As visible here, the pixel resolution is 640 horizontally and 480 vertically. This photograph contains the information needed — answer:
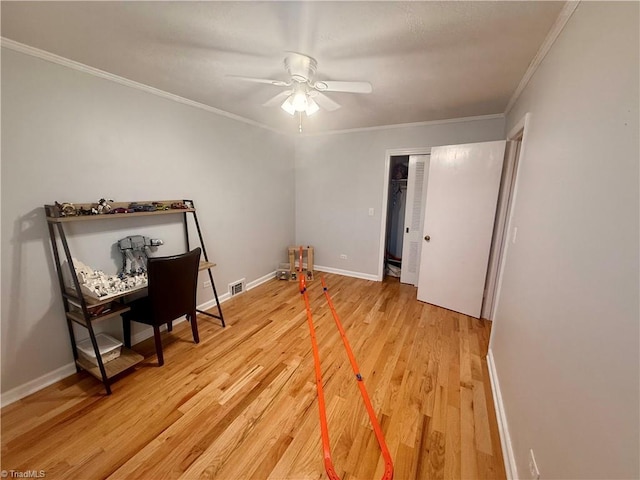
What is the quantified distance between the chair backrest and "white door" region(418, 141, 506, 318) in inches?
109

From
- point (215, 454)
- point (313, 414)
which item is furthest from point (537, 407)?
point (215, 454)

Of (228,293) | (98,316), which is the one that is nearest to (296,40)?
(98,316)

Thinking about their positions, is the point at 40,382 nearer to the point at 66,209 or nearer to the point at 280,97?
the point at 66,209

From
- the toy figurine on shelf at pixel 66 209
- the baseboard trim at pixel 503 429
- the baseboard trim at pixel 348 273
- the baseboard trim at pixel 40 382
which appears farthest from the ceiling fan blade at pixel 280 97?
the baseboard trim at pixel 348 273

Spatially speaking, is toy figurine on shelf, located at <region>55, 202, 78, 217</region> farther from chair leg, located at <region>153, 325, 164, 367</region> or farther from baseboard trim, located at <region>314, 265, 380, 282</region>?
baseboard trim, located at <region>314, 265, 380, 282</region>

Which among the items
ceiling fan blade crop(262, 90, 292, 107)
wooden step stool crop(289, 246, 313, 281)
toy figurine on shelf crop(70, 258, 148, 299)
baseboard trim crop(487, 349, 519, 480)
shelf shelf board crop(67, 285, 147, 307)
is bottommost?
baseboard trim crop(487, 349, 519, 480)

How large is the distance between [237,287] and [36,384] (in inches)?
76.3

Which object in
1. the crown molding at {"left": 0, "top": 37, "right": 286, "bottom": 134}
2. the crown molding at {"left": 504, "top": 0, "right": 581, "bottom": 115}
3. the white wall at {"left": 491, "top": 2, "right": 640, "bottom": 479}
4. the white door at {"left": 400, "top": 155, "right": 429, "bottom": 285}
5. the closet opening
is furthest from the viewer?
the closet opening

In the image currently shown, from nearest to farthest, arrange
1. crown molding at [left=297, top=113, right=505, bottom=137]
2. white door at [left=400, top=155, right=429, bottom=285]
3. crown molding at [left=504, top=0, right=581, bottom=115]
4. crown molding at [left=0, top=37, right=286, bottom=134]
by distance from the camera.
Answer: crown molding at [left=504, top=0, right=581, bottom=115] < crown molding at [left=0, top=37, right=286, bottom=134] < crown molding at [left=297, top=113, right=505, bottom=137] < white door at [left=400, top=155, right=429, bottom=285]

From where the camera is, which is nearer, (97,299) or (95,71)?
(97,299)

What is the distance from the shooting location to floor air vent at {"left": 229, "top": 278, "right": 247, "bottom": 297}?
338cm

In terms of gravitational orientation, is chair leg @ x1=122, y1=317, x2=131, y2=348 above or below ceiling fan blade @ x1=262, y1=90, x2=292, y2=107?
below

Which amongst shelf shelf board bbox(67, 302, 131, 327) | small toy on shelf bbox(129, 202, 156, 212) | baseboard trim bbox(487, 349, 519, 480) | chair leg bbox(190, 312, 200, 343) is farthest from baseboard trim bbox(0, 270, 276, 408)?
baseboard trim bbox(487, 349, 519, 480)

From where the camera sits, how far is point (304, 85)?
74.4 inches
